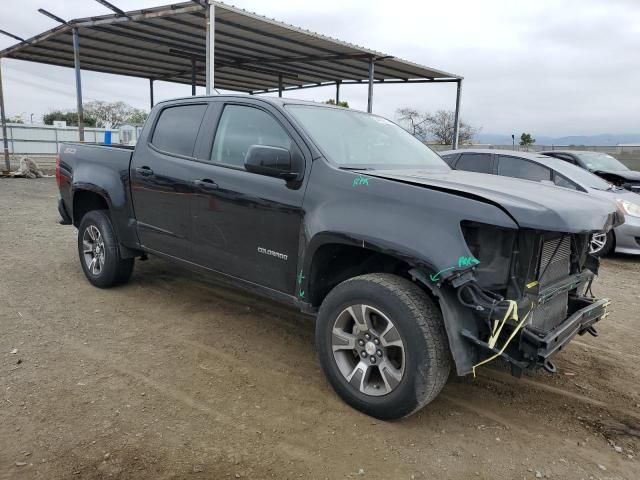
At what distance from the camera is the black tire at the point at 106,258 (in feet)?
16.3

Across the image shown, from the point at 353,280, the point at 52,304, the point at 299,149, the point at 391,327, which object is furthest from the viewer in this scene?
the point at 52,304

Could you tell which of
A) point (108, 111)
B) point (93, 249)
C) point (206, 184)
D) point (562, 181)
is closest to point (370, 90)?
point (562, 181)

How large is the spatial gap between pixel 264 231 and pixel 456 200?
1451mm

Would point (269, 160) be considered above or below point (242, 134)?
below

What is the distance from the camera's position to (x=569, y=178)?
7.41m

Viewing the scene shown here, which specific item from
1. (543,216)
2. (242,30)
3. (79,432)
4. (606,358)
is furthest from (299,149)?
(242,30)

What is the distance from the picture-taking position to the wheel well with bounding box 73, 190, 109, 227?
531 centimetres

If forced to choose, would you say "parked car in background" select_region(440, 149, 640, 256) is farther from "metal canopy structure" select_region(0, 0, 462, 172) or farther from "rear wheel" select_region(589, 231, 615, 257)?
"metal canopy structure" select_region(0, 0, 462, 172)

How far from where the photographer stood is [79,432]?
109 inches

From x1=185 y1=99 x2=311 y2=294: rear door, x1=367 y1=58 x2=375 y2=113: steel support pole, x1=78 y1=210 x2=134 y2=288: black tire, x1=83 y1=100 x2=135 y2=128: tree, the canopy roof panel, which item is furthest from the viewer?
x1=83 y1=100 x2=135 y2=128: tree

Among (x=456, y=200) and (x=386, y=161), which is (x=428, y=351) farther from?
(x=386, y=161)

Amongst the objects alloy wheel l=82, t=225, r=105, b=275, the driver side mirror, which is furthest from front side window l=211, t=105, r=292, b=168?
alloy wheel l=82, t=225, r=105, b=275

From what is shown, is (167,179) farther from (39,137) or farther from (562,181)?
(39,137)

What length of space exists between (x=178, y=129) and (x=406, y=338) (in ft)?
9.45
